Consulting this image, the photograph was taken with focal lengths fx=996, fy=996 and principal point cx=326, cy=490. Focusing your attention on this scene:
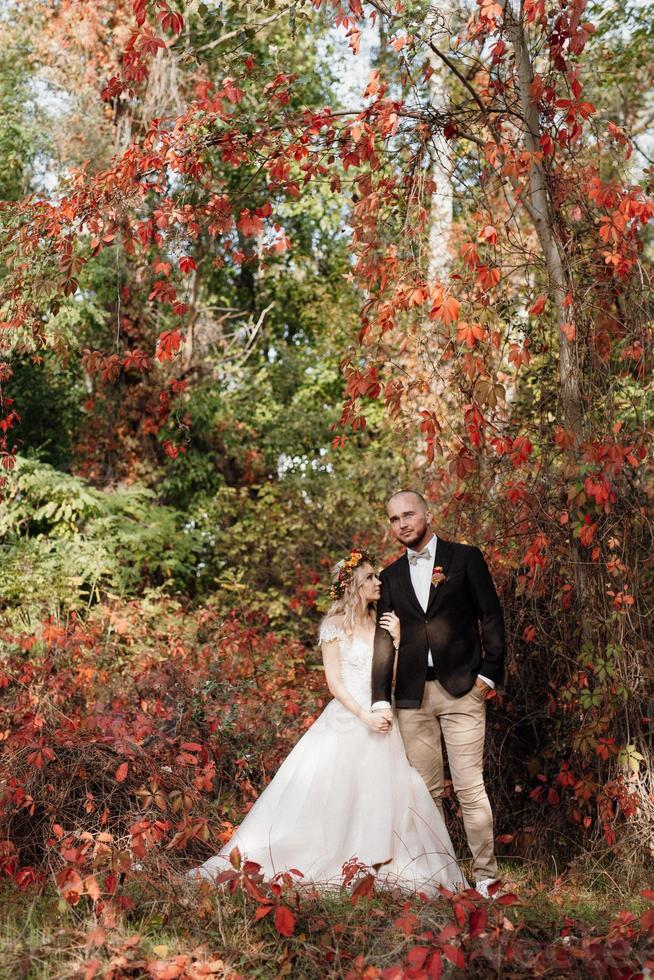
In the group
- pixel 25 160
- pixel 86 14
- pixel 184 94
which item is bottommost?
pixel 25 160

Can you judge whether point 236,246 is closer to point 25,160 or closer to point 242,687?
point 25,160

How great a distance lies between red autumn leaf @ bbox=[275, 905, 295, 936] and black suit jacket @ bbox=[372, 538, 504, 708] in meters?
1.63

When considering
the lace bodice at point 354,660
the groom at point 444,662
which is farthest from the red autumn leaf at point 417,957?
the lace bodice at point 354,660

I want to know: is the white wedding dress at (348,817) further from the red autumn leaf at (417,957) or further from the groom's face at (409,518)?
the red autumn leaf at (417,957)

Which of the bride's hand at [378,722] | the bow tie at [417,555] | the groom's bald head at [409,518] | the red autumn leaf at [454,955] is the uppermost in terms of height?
the groom's bald head at [409,518]

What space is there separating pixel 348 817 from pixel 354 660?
85 cm

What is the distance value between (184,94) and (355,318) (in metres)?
4.94

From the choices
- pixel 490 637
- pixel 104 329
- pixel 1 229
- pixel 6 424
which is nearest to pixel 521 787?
pixel 490 637

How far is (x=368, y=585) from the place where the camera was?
5664 millimetres

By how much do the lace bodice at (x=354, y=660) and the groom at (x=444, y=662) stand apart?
166 millimetres

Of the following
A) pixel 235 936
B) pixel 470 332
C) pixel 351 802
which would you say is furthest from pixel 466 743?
pixel 470 332

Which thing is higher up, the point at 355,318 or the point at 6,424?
the point at 355,318

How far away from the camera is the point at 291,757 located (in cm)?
553

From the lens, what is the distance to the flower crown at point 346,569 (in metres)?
5.68
